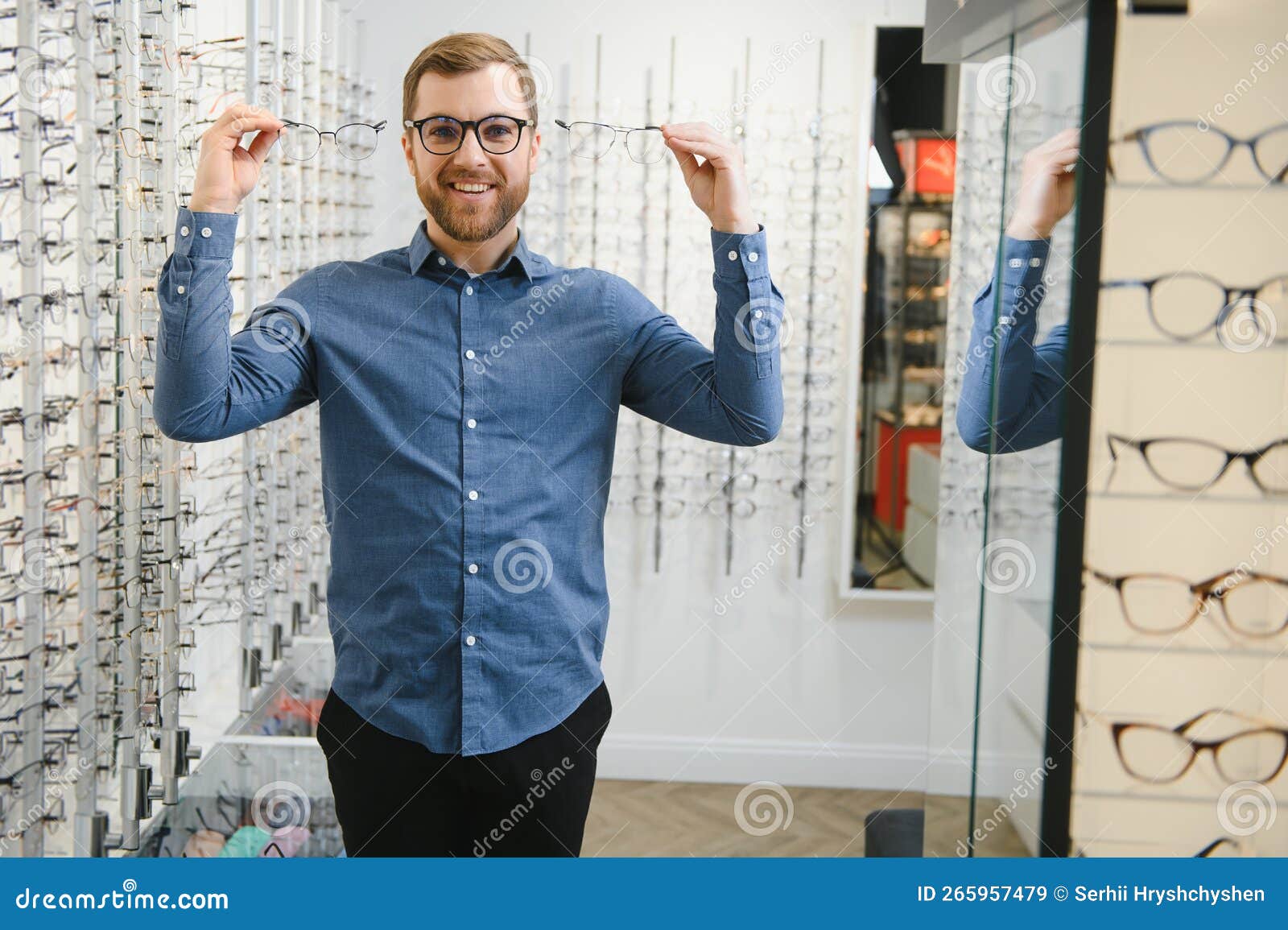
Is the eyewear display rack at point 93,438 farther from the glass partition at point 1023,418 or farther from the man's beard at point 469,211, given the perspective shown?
the glass partition at point 1023,418

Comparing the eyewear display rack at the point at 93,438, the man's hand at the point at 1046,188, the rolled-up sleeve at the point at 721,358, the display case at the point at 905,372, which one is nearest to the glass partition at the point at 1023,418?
the man's hand at the point at 1046,188

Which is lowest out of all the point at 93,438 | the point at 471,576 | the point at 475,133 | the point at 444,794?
the point at 444,794

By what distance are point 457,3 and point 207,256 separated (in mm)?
2591

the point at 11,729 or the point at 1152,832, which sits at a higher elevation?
the point at 1152,832

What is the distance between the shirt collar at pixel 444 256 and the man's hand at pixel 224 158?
269mm

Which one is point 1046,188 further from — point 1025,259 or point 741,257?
point 741,257

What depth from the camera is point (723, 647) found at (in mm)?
3943

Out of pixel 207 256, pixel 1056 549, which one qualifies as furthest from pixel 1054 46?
pixel 207 256

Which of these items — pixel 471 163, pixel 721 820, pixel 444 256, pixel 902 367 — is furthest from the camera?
pixel 902 367

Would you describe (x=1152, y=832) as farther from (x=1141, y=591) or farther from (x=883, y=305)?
(x=883, y=305)

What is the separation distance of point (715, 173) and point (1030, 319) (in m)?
0.49

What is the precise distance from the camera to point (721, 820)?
372cm

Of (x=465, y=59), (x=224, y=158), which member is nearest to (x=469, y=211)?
(x=465, y=59)

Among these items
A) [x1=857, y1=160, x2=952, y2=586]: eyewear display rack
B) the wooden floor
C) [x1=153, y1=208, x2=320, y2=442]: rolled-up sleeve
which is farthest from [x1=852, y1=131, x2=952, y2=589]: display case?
[x1=153, y1=208, x2=320, y2=442]: rolled-up sleeve
